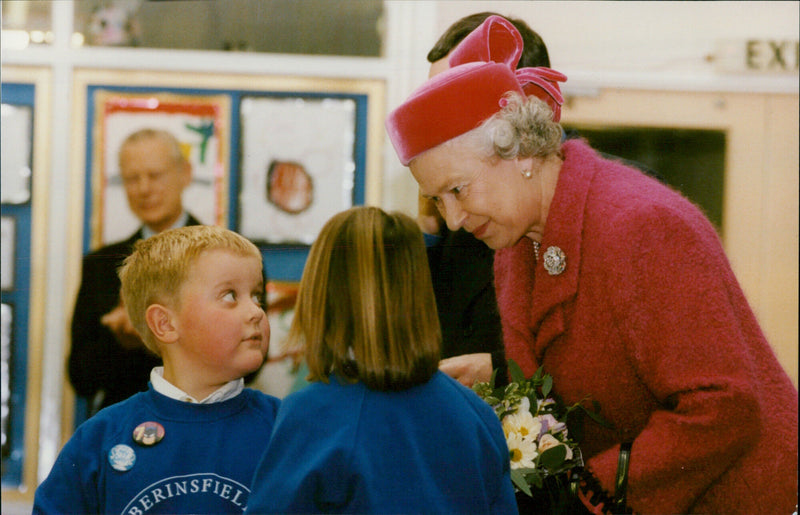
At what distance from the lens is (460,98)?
1424 mm

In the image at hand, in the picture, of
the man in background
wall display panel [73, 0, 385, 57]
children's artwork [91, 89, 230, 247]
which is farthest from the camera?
children's artwork [91, 89, 230, 247]

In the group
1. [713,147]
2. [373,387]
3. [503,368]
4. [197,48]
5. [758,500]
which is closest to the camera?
[373,387]

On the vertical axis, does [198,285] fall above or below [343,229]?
below

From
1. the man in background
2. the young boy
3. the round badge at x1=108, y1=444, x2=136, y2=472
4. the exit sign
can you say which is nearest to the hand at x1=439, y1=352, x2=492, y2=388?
A: the young boy

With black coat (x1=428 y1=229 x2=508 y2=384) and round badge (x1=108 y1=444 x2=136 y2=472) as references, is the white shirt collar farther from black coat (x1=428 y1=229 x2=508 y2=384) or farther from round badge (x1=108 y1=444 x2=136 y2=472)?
black coat (x1=428 y1=229 x2=508 y2=384)

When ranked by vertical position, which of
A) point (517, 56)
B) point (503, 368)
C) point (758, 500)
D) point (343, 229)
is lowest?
point (758, 500)

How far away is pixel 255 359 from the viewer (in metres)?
1.49

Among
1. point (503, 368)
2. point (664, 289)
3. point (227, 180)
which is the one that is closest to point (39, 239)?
point (227, 180)

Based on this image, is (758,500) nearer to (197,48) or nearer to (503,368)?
(503,368)

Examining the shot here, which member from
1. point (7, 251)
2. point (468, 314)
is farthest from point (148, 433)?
point (7, 251)

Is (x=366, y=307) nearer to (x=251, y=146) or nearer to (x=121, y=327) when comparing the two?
(x=121, y=327)

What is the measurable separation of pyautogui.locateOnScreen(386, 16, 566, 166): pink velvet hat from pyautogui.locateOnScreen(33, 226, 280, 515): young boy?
1.27 ft

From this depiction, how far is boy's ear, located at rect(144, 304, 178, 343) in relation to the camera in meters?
1.51

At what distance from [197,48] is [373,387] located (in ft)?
6.42
